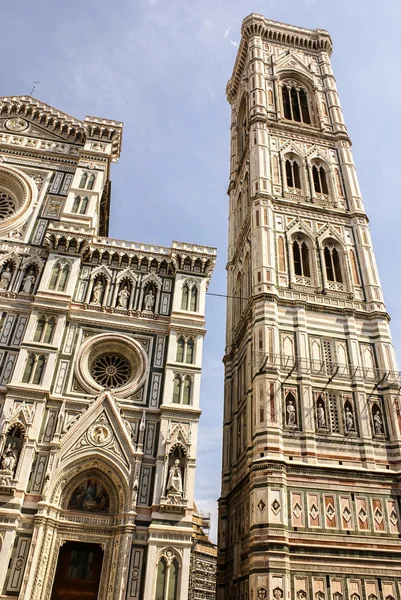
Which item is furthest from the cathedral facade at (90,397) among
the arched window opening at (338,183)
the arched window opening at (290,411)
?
the arched window opening at (338,183)

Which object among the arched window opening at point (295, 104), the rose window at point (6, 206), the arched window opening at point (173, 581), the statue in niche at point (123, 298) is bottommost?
the arched window opening at point (173, 581)

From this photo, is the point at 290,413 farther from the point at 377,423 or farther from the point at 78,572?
the point at 78,572

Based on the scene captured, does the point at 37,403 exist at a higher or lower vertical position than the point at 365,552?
higher

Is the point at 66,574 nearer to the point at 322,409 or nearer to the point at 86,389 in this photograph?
the point at 86,389

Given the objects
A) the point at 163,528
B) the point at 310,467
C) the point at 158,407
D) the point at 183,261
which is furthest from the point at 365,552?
the point at 183,261

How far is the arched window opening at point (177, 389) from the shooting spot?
18.0 metres

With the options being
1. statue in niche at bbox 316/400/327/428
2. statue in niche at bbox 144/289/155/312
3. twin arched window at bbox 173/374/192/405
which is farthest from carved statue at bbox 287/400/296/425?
statue in niche at bbox 144/289/155/312

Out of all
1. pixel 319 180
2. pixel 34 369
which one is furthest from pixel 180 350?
pixel 319 180

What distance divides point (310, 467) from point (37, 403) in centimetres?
938

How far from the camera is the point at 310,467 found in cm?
1769

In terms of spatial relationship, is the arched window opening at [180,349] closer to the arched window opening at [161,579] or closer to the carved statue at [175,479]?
the carved statue at [175,479]

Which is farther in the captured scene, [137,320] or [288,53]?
[288,53]

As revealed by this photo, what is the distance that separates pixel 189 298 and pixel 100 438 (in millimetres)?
6553

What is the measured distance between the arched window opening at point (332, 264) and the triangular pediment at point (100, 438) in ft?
39.3
